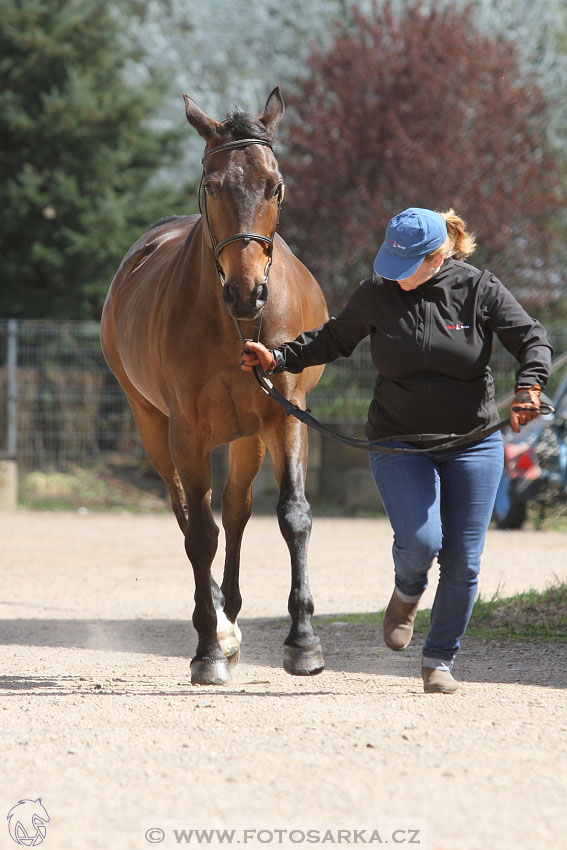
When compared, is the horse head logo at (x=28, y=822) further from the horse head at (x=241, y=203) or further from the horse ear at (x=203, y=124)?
the horse ear at (x=203, y=124)

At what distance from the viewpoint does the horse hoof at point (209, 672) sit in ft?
16.2

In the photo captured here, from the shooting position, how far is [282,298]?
512 centimetres

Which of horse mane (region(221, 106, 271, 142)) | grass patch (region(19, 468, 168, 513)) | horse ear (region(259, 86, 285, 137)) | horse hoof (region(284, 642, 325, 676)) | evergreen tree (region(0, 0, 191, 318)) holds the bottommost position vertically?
grass patch (region(19, 468, 168, 513))

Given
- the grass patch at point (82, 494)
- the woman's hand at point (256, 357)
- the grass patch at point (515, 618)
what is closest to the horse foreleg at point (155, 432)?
the grass patch at point (515, 618)

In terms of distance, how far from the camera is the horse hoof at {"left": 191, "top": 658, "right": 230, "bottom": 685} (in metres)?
4.94

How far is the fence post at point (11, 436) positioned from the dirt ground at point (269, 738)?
22.1 ft

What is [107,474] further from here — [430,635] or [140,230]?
[430,635]

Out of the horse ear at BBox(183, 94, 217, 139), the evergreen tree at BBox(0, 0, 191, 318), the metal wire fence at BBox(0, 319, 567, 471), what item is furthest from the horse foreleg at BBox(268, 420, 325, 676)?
the evergreen tree at BBox(0, 0, 191, 318)

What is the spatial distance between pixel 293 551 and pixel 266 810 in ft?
6.76

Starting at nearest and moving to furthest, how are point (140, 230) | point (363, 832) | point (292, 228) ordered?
A: point (363, 832) → point (292, 228) → point (140, 230)

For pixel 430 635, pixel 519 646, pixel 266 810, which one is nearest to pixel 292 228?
pixel 519 646

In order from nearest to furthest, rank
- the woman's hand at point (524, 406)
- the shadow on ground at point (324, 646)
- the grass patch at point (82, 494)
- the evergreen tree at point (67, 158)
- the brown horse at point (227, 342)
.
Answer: the woman's hand at point (524, 406)
the brown horse at point (227, 342)
the shadow on ground at point (324, 646)
the grass patch at point (82, 494)
the evergreen tree at point (67, 158)

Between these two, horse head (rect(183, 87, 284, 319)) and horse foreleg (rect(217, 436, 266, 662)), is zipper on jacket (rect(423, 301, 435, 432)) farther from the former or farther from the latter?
horse foreleg (rect(217, 436, 266, 662))

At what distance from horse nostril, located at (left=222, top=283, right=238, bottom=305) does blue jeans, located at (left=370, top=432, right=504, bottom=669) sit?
85 centimetres
